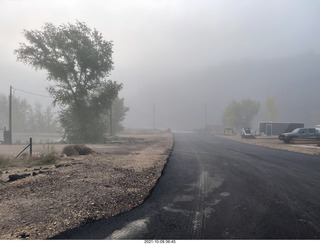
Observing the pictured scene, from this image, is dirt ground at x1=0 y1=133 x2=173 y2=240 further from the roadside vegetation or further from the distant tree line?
the distant tree line

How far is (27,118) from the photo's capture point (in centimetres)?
8575

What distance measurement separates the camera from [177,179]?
807 cm

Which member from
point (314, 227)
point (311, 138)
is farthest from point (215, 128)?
point (314, 227)

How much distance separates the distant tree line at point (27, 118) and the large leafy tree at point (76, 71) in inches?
2029

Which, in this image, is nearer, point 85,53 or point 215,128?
point 85,53

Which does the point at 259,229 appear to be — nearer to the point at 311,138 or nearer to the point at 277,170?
the point at 277,170

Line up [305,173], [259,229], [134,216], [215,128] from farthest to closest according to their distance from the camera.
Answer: [215,128] → [305,173] → [134,216] → [259,229]

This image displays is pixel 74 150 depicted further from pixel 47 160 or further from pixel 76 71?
pixel 76 71

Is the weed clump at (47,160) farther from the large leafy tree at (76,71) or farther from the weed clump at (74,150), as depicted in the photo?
the large leafy tree at (76,71)

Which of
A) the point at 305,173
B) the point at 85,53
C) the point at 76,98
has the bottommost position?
the point at 305,173

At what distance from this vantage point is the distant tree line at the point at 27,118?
8119cm

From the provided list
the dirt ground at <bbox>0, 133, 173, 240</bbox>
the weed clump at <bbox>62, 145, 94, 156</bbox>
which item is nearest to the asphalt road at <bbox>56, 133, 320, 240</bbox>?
the dirt ground at <bbox>0, 133, 173, 240</bbox>

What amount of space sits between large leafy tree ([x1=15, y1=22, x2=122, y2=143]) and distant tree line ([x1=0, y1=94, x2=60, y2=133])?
51.5 meters

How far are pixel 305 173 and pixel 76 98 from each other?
98.6 feet
